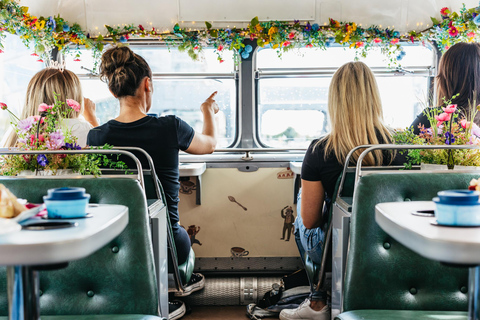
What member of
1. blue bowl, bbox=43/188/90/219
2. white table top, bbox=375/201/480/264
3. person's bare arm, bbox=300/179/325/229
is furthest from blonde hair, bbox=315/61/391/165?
blue bowl, bbox=43/188/90/219

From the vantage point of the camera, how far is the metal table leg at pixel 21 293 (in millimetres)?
1147

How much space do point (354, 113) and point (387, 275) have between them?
0.92m

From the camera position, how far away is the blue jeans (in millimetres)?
2363

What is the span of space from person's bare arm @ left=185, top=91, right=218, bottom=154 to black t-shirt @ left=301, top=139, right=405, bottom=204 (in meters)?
0.55

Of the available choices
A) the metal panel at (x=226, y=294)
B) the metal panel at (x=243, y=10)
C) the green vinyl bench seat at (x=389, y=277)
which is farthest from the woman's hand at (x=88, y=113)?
the green vinyl bench seat at (x=389, y=277)

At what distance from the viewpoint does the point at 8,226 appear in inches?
40.0

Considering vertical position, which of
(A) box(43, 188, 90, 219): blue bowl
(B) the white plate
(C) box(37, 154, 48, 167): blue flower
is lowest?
(B) the white plate

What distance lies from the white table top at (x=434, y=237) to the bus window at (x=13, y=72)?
316 cm

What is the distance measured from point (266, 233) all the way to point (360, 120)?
1.66 meters

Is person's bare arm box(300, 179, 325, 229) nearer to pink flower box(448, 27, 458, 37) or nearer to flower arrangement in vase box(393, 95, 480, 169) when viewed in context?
flower arrangement in vase box(393, 95, 480, 169)

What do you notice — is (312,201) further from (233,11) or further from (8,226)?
(233,11)

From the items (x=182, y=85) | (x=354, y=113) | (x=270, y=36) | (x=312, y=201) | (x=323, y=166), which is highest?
(x=270, y=36)

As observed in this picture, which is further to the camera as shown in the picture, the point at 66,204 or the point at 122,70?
the point at 122,70

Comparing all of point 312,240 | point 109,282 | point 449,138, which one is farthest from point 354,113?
point 109,282
